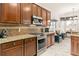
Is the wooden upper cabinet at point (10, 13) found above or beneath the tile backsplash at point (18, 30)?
above

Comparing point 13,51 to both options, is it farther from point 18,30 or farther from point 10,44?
point 18,30

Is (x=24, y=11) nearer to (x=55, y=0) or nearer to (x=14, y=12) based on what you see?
(x=14, y=12)

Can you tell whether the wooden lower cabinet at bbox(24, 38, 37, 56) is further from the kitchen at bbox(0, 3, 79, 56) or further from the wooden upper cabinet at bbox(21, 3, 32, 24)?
the wooden upper cabinet at bbox(21, 3, 32, 24)

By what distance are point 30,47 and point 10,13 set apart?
1325 millimetres

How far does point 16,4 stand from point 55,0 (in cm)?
124

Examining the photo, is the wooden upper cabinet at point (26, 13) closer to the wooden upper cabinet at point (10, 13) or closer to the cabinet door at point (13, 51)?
the wooden upper cabinet at point (10, 13)

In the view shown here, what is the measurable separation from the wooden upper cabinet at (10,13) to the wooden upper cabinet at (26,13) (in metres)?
0.29

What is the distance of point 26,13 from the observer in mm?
4168

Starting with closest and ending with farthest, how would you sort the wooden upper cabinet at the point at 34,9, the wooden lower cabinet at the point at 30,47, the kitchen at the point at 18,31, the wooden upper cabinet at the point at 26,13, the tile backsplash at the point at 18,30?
the kitchen at the point at 18,31 < the wooden lower cabinet at the point at 30,47 < the tile backsplash at the point at 18,30 < the wooden upper cabinet at the point at 26,13 < the wooden upper cabinet at the point at 34,9

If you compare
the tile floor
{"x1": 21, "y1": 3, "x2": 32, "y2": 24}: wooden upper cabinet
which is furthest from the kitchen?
the tile floor

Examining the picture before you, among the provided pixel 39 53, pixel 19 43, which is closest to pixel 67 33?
pixel 39 53

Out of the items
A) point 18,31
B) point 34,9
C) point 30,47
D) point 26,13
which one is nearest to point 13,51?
point 30,47

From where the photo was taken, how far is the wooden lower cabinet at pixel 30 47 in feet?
11.8

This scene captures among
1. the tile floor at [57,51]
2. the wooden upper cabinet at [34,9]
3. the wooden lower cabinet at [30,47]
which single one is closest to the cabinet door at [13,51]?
the wooden lower cabinet at [30,47]
